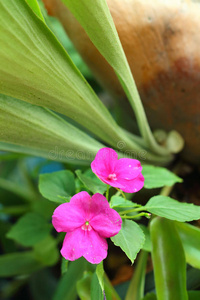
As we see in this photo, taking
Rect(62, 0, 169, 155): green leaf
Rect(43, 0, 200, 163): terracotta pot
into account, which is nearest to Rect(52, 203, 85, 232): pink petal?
Rect(62, 0, 169, 155): green leaf

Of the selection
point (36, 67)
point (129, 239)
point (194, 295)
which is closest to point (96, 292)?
point (129, 239)

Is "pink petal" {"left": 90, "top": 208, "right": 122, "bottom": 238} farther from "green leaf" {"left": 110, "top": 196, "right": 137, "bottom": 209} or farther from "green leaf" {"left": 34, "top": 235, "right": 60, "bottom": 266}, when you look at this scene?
"green leaf" {"left": 34, "top": 235, "right": 60, "bottom": 266}

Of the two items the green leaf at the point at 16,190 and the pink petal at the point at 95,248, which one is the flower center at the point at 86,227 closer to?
the pink petal at the point at 95,248

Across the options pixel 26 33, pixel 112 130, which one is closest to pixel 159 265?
pixel 112 130

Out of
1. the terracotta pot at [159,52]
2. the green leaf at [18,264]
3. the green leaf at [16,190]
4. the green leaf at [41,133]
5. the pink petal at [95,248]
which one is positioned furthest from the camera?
the green leaf at [16,190]

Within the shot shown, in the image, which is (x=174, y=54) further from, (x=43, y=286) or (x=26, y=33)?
(x=43, y=286)

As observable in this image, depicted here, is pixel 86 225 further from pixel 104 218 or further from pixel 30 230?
pixel 30 230

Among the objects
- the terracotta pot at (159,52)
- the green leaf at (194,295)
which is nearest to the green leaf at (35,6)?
the terracotta pot at (159,52)
